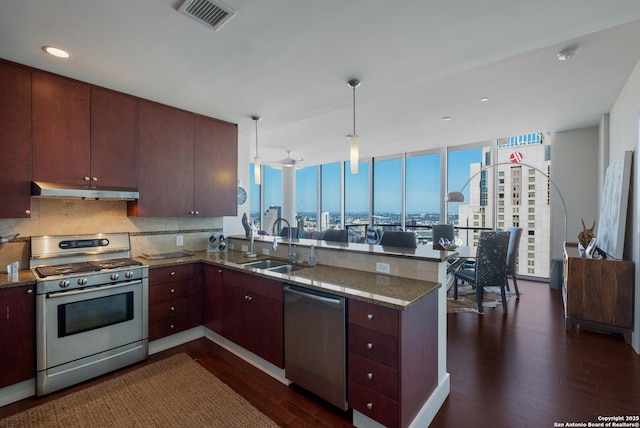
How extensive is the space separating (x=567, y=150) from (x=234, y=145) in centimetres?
554

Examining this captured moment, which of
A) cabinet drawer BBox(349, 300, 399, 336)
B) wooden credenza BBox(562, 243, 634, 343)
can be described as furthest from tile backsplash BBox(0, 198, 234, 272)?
wooden credenza BBox(562, 243, 634, 343)

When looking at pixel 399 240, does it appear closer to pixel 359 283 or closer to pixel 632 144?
pixel 359 283

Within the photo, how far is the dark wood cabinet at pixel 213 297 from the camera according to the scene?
2.89m

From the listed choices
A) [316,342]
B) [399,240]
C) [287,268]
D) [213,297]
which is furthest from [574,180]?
[213,297]

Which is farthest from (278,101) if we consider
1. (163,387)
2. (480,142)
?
(480,142)

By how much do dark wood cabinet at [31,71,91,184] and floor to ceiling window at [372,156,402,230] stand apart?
636cm

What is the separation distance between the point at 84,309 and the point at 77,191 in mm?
1001

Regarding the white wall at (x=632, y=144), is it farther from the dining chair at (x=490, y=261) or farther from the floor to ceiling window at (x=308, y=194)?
the floor to ceiling window at (x=308, y=194)

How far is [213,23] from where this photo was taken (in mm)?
1740

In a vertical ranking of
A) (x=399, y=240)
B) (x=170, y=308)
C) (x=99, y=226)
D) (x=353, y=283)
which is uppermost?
(x=99, y=226)

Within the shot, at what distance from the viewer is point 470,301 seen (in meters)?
4.28

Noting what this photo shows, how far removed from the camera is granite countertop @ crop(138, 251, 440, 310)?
1682mm

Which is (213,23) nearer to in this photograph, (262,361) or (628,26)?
(262,361)

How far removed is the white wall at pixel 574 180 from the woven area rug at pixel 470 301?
145 cm
